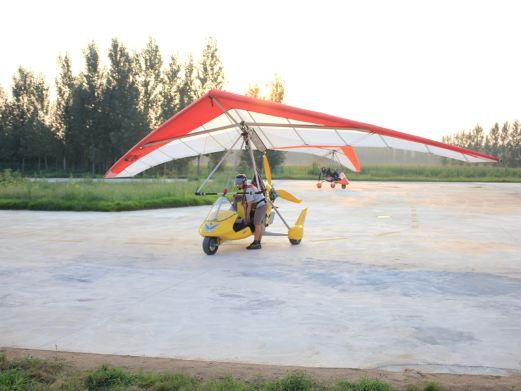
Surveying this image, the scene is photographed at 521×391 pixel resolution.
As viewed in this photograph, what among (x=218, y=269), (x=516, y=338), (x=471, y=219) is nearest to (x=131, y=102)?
(x=471, y=219)

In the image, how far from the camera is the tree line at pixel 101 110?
2288 inches

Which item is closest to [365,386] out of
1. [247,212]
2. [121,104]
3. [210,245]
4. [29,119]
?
[210,245]

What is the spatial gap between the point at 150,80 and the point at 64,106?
1029cm

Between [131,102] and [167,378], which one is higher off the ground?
[131,102]

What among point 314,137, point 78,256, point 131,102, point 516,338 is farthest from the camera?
point 131,102

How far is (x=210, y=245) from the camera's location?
931 centimetres

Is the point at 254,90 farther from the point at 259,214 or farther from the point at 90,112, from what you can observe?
the point at 259,214

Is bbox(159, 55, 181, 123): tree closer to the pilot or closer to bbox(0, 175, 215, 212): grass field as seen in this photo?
bbox(0, 175, 215, 212): grass field

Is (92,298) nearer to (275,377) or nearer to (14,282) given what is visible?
(14,282)

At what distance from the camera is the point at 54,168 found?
62375 mm

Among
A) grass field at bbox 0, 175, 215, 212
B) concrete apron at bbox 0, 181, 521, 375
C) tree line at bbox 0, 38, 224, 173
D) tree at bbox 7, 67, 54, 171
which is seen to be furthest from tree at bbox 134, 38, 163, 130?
concrete apron at bbox 0, 181, 521, 375

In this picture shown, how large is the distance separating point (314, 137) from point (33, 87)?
62.0m

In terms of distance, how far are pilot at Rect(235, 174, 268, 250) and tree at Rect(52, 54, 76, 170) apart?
5442 cm

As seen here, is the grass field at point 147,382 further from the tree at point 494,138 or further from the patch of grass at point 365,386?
the tree at point 494,138
